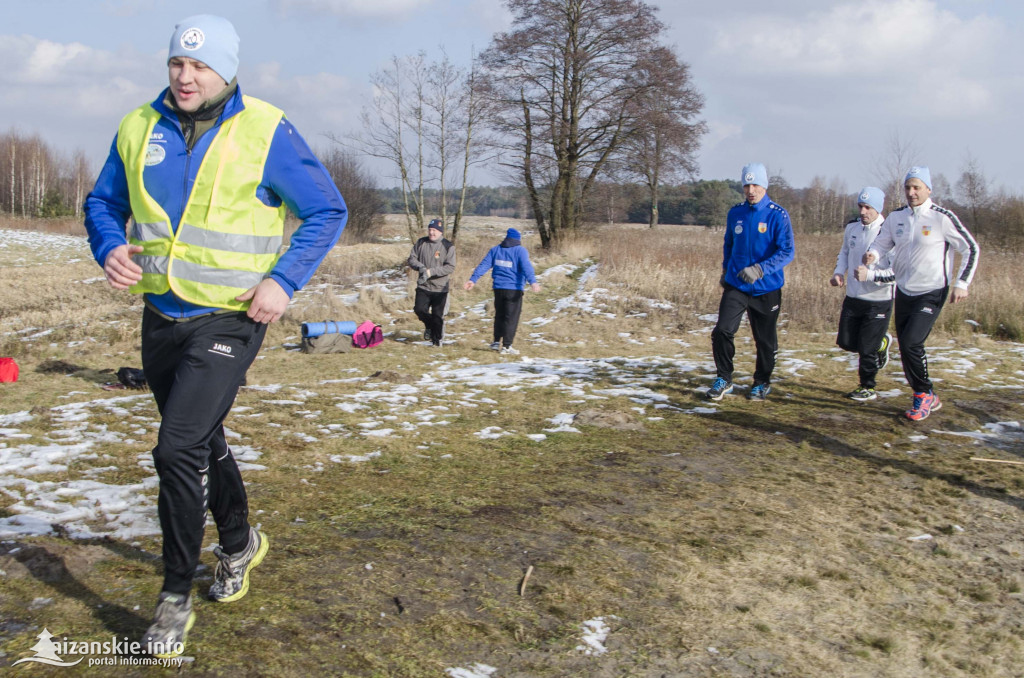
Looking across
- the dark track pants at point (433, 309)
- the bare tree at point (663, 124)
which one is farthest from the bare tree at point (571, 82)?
the dark track pants at point (433, 309)

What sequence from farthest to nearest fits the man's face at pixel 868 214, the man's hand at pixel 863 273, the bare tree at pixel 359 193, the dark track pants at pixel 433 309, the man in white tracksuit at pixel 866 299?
the bare tree at pixel 359 193 → the dark track pants at pixel 433 309 → the man's face at pixel 868 214 → the man in white tracksuit at pixel 866 299 → the man's hand at pixel 863 273

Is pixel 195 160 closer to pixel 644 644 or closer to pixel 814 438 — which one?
pixel 644 644

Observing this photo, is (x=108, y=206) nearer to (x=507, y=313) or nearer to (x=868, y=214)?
(x=868, y=214)

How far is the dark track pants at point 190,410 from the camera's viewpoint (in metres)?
2.51

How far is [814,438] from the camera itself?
588 centimetres

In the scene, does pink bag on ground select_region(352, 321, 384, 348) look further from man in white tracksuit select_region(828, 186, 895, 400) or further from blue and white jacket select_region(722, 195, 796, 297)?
man in white tracksuit select_region(828, 186, 895, 400)

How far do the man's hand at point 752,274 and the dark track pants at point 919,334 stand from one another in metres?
1.16

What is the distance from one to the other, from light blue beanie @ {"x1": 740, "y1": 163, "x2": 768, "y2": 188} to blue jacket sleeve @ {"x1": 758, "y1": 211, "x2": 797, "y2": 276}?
13.8 inches

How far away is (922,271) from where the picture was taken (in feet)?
21.0

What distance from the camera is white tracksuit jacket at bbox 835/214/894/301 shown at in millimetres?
7109

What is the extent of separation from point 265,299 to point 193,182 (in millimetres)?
470

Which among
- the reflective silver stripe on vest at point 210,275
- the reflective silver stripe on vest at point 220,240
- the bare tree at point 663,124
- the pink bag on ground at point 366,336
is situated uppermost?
the bare tree at point 663,124

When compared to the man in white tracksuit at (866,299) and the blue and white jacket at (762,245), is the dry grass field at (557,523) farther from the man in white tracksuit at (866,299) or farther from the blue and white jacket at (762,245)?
the blue and white jacket at (762,245)

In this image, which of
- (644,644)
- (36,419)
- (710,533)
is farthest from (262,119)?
(36,419)
